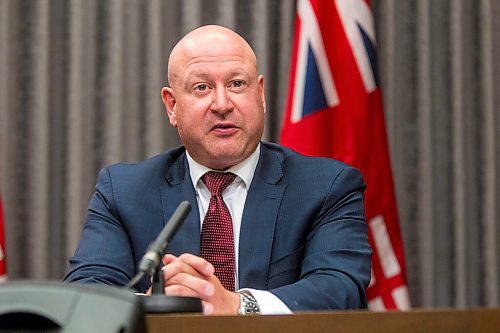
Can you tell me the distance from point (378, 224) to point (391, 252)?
0.12 metres

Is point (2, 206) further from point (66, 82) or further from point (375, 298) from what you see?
point (375, 298)

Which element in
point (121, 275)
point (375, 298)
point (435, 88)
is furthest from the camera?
point (435, 88)

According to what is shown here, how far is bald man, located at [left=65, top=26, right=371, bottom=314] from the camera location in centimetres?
247

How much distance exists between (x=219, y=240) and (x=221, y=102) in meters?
0.37

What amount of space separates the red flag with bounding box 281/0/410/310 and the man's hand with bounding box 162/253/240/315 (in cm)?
144

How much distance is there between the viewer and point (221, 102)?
8.31 ft

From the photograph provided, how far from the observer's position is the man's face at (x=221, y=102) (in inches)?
101

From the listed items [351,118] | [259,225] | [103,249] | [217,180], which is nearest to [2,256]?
[103,249]

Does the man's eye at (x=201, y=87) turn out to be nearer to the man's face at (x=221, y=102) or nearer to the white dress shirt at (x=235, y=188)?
the man's face at (x=221, y=102)

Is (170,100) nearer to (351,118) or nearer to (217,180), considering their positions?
(217,180)

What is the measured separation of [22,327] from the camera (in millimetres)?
1276

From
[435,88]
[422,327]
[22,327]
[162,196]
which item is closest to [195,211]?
[162,196]

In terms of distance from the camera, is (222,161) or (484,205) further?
(484,205)

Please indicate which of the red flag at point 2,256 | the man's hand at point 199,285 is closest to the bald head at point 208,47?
the man's hand at point 199,285
